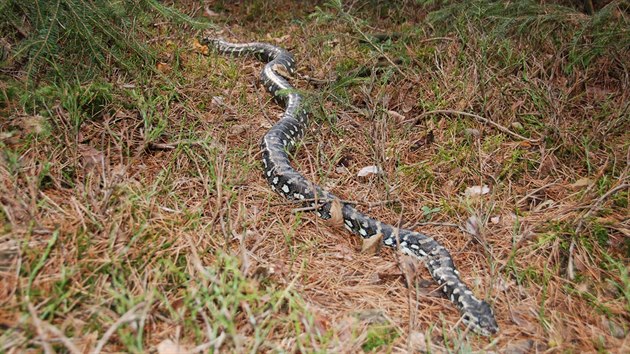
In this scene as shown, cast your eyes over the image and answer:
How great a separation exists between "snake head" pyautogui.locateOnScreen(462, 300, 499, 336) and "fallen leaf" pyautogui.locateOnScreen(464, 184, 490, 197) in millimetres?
1351

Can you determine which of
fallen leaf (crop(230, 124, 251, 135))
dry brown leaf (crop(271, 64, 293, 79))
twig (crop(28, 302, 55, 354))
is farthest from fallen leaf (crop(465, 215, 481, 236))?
dry brown leaf (crop(271, 64, 293, 79))

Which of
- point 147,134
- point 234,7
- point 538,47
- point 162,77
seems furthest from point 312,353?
point 234,7

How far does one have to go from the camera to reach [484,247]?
3631mm

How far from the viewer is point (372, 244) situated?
149 inches

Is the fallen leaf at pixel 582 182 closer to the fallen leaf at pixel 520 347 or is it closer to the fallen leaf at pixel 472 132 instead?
the fallen leaf at pixel 472 132

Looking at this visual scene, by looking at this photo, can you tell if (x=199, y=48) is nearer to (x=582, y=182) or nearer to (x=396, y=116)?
(x=396, y=116)

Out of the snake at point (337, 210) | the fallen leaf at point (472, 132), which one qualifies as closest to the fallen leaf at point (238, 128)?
the snake at point (337, 210)

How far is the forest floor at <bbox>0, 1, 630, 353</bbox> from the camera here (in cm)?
272

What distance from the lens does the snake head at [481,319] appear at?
3078 millimetres

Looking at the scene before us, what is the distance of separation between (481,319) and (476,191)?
156cm

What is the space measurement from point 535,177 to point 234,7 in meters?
6.02

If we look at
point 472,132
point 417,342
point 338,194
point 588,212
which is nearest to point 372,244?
point 338,194

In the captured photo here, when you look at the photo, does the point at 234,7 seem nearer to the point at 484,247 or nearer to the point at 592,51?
the point at 592,51

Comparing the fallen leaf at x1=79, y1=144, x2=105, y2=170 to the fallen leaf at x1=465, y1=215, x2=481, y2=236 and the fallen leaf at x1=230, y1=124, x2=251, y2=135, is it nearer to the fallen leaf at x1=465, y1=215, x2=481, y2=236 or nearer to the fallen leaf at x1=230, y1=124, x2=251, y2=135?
the fallen leaf at x1=230, y1=124, x2=251, y2=135
